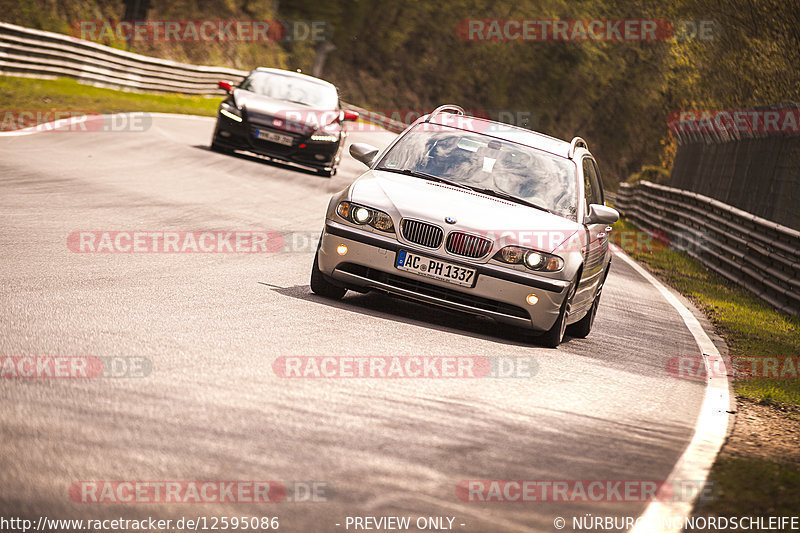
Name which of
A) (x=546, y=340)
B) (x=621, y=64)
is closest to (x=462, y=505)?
(x=546, y=340)

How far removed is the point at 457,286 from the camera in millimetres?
8320

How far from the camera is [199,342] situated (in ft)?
21.8

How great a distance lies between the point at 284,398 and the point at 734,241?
44.9 feet

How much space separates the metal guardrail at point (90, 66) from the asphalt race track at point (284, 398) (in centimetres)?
1565

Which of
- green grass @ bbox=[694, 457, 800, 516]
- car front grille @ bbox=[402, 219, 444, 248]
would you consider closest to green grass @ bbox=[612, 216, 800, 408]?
green grass @ bbox=[694, 457, 800, 516]

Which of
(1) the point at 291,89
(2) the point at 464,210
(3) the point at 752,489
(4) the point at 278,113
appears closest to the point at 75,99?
(1) the point at 291,89

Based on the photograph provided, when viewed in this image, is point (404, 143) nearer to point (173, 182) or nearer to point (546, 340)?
point (546, 340)

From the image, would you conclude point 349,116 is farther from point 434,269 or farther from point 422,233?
point 434,269

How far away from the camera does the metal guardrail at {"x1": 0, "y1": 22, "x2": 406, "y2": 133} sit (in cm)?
2620

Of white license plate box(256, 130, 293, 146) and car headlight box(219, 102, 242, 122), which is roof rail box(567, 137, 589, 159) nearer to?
white license plate box(256, 130, 293, 146)

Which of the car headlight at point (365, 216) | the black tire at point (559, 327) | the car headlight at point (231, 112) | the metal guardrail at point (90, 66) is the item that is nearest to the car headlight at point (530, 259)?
the black tire at point (559, 327)

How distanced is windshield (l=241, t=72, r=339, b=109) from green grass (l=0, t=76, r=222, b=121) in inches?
160

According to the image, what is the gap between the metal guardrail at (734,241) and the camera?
1475cm

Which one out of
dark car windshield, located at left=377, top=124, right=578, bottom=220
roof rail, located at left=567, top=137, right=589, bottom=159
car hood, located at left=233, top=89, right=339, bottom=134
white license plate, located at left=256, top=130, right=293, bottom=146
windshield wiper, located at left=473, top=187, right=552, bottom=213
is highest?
roof rail, located at left=567, top=137, right=589, bottom=159
